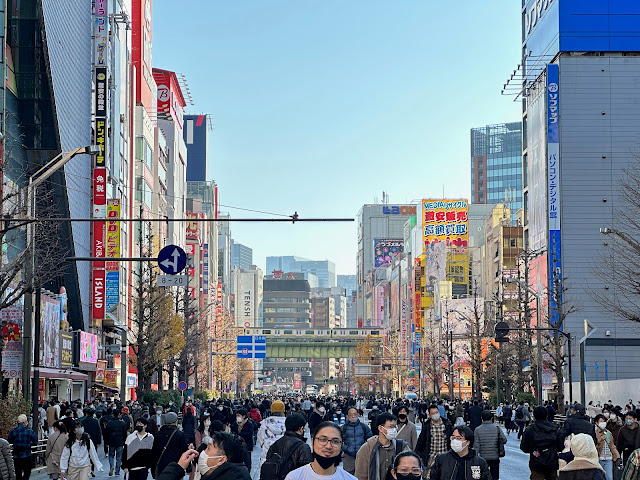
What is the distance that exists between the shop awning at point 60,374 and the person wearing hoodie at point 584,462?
42538 mm

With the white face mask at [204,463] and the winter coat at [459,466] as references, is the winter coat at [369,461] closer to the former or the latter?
the winter coat at [459,466]

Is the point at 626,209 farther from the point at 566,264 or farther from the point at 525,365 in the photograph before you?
the point at 525,365

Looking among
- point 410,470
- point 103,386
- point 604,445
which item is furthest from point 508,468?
point 103,386

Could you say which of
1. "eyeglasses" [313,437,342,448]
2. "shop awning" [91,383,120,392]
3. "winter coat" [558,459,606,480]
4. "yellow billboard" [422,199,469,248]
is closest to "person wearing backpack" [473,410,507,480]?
"winter coat" [558,459,606,480]

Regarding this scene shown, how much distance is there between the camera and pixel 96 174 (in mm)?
65875

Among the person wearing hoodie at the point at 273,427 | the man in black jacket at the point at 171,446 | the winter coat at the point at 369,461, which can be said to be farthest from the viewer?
the person wearing hoodie at the point at 273,427

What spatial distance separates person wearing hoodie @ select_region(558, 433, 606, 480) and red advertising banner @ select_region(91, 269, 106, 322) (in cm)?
5772

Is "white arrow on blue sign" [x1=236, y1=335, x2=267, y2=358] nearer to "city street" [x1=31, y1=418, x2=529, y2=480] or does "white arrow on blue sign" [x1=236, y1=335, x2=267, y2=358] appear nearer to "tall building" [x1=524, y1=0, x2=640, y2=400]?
"tall building" [x1=524, y1=0, x2=640, y2=400]

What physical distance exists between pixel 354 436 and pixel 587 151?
75.2 metres

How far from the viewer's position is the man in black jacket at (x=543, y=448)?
15.2 meters

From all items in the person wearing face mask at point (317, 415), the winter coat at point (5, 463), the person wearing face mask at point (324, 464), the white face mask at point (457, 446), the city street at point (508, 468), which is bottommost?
the city street at point (508, 468)

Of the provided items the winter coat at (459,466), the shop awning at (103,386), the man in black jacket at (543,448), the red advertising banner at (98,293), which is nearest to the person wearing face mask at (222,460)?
the winter coat at (459,466)

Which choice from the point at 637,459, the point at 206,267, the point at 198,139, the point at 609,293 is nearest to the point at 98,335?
the point at 609,293

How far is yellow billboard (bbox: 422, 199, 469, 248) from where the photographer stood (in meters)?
147
